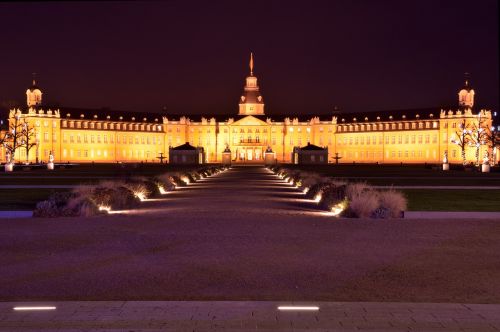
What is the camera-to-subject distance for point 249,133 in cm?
17600

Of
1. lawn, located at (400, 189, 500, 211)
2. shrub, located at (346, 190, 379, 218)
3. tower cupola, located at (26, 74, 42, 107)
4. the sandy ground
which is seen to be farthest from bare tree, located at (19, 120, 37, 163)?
the sandy ground

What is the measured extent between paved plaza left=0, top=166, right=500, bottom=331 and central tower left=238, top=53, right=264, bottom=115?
575 ft

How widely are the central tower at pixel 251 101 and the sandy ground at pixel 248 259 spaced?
17369cm

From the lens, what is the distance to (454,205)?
948 inches

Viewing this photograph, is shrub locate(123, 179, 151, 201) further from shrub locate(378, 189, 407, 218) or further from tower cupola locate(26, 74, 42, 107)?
tower cupola locate(26, 74, 42, 107)

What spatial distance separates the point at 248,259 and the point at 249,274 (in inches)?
60.0

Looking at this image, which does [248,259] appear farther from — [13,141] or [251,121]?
[251,121]

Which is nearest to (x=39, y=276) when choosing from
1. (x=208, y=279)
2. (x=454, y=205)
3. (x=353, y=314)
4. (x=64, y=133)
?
(x=208, y=279)

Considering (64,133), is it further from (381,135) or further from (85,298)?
(85,298)

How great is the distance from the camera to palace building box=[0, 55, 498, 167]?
6078 inches

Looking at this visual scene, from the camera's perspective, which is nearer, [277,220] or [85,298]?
[85,298]

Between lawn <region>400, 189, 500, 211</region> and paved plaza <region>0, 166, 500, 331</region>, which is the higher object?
lawn <region>400, 189, 500, 211</region>

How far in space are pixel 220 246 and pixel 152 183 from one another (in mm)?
18317

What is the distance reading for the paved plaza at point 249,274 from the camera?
7.76 m
